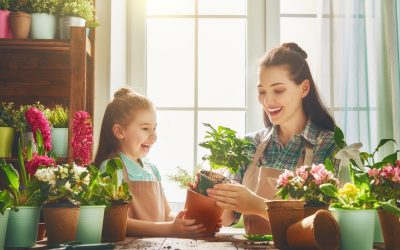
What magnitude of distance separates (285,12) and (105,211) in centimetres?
203

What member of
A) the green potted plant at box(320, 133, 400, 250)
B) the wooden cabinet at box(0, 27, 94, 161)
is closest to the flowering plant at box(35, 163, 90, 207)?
the green potted plant at box(320, 133, 400, 250)

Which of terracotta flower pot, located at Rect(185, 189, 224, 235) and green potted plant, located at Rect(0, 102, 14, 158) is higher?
green potted plant, located at Rect(0, 102, 14, 158)

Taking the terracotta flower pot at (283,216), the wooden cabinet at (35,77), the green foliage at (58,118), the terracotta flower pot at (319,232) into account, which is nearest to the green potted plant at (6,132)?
the green foliage at (58,118)

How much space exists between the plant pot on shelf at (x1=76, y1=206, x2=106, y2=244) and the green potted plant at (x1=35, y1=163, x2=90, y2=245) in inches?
0.5

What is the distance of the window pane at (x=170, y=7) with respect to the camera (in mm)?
3229

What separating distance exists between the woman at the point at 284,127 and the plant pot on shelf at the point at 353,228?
881 mm

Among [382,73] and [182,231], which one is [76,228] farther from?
[382,73]

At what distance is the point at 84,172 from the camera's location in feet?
4.75

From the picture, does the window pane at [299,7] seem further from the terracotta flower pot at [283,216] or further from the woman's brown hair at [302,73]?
the terracotta flower pot at [283,216]

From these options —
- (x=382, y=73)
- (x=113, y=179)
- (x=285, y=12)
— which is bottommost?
(x=113, y=179)

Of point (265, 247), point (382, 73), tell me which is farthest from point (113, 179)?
point (382, 73)

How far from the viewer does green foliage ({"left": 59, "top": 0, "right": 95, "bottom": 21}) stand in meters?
2.67

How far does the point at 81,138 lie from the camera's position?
7.77 feet

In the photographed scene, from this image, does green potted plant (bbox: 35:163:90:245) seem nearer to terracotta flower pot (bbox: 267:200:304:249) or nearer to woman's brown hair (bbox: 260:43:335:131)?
terracotta flower pot (bbox: 267:200:304:249)
